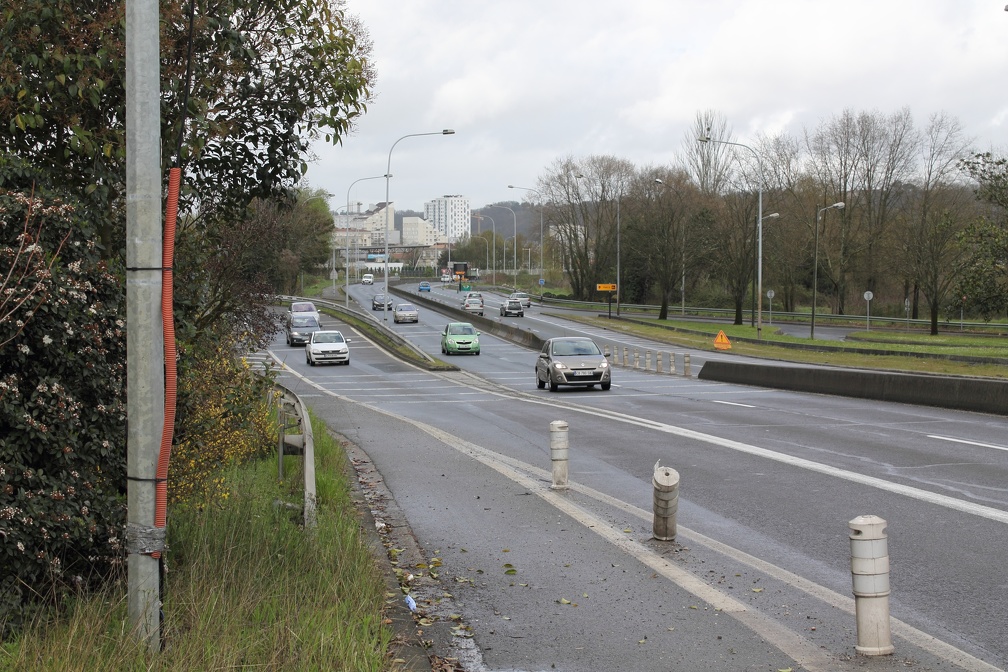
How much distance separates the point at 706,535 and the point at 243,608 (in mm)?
4827

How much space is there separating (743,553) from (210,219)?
5.32 meters

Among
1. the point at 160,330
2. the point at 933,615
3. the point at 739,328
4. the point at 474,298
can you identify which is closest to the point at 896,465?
the point at 933,615

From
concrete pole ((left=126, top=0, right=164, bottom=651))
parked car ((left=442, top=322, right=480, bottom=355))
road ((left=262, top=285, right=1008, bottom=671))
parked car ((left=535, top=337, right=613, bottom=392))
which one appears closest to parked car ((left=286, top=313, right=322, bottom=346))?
parked car ((left=442, top=322, right=480, bottom=355))

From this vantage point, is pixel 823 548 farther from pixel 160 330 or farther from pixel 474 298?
pixel 474 298

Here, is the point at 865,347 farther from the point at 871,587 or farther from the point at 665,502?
the point at 871,587

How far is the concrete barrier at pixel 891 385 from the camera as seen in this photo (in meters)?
19.9

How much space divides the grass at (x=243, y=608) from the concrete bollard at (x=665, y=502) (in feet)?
8.65

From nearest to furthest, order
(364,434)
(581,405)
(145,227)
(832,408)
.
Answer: (145,227) → (364,434) → (832,408) → (581,405)

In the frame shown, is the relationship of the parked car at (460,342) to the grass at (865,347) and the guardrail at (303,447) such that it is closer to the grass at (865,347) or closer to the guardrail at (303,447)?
the grass at (865,347)

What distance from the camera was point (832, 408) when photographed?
69.8ft

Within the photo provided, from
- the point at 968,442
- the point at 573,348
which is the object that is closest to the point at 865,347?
the point at 573,348

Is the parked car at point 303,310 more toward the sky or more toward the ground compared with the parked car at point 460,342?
more toward the sky

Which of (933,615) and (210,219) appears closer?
(933,615)

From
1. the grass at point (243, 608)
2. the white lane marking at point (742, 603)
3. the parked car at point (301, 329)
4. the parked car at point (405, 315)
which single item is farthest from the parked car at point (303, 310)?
the grass at point (243, 608)
